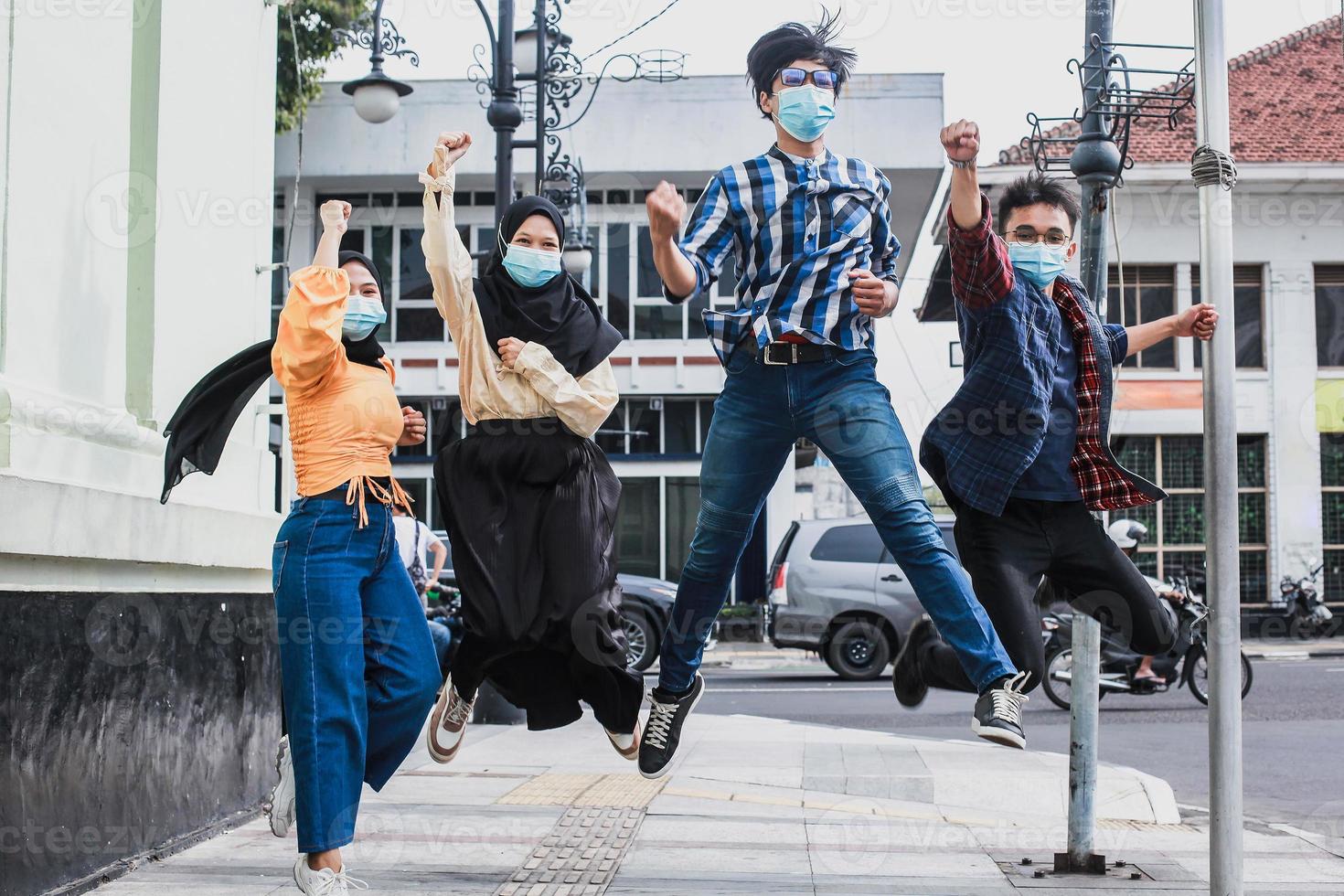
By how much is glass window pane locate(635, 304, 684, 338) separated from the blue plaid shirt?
20148mm

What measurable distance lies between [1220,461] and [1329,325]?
23256mm

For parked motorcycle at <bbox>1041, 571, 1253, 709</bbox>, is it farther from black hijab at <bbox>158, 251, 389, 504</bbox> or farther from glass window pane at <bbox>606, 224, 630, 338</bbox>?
glass window pane at <bbox>606, 224, 630, 338</bbox>

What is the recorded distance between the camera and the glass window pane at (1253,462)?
25.2 m

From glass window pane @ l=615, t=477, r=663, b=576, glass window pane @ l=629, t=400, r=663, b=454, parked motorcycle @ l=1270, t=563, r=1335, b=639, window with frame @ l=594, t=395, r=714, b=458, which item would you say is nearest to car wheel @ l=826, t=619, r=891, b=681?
glass window pane @ l=615, t=477, r=663, b=576

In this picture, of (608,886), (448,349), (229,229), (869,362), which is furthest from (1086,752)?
(448,349)

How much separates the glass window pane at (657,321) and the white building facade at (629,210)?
0.07 feet

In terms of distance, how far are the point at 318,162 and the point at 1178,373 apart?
52.0ft

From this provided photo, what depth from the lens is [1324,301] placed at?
25.6 m

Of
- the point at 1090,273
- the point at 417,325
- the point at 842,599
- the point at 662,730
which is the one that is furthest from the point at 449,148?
the point at 417,325

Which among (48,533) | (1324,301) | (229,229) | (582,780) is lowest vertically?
(582,780)

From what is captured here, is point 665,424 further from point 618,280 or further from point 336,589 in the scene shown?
point 336,589

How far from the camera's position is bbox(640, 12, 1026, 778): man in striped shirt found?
416 centimetres

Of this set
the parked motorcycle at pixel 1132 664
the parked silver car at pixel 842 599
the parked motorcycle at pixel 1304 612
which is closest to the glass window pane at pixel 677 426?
the parked silver car at pixel 842 599

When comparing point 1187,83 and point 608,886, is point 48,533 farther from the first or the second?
point 1187,83
